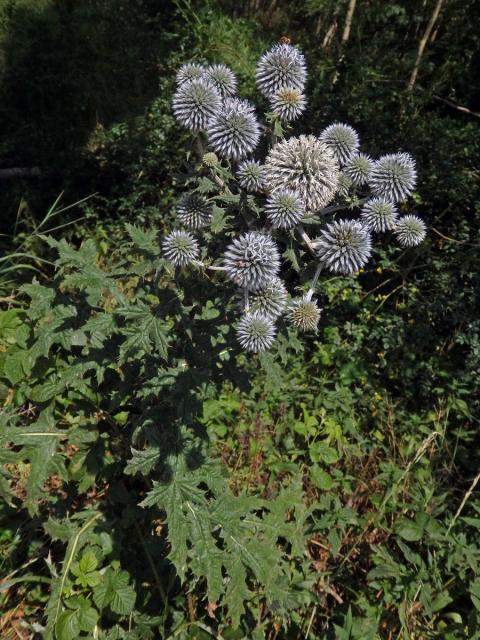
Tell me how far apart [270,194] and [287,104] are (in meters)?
0.36

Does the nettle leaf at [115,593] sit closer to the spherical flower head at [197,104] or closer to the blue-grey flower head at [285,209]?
the blue-grey flower head at [285,209]

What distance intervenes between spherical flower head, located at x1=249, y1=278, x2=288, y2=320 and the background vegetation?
24 centimetres

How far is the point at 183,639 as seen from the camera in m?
1.96

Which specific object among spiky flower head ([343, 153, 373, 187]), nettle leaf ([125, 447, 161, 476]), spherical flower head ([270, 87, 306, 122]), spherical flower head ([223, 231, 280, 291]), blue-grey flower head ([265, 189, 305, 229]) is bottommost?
nettle leaf ([125, 447, 161, 476])

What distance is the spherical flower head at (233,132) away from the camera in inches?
67.2

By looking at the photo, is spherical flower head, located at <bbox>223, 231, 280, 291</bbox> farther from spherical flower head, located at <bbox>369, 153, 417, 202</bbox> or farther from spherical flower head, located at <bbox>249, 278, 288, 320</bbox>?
spherical flower head, located at <bbox>369, 153, 417, 202</bbox>

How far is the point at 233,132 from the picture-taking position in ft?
5.63

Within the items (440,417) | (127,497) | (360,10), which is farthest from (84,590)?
(360,10)

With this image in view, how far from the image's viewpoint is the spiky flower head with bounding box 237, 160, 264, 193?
1626 millimetres

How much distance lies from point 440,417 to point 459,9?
3.71 metres

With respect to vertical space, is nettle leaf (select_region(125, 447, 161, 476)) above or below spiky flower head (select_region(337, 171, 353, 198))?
below

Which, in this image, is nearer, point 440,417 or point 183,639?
point 183,639

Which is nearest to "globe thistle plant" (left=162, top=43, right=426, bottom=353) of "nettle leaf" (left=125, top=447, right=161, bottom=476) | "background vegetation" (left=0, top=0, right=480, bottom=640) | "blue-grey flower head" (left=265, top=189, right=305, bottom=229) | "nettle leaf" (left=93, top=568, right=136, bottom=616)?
"blue-grey flower head" (left=265, top=189, right=305, bottom=229)

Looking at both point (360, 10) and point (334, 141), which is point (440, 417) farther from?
point (360, 10)
